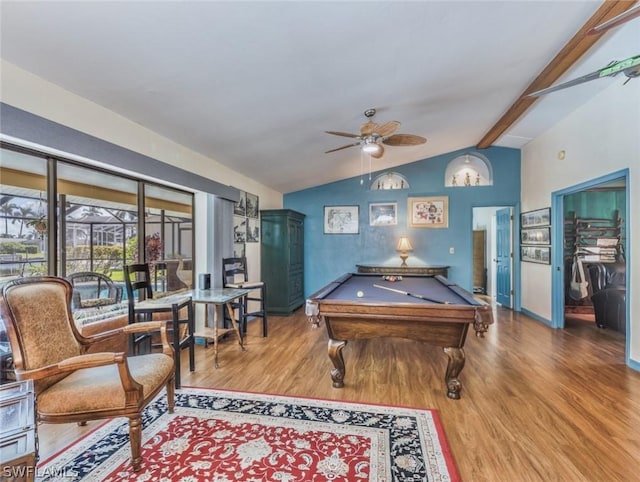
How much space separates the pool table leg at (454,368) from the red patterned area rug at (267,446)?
33cm

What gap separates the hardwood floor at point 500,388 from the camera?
Result: 5.83 feet

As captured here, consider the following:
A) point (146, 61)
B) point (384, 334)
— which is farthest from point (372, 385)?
point (146, 61)

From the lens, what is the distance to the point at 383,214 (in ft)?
20.7

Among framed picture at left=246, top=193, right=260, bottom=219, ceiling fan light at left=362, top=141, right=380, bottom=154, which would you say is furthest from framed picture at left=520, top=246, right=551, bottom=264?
framed picture at left=246, top=193, right=260, bottom=219

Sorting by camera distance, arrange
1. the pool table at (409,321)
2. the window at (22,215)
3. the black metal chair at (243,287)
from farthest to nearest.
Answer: the black metal chair at (243,287), the pool table at (409,321), the window at (22,215)

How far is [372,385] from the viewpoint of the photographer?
2697mm

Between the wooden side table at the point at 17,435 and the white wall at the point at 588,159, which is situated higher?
the white wall at the point at 588,159

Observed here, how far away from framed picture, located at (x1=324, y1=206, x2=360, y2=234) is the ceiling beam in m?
3.00

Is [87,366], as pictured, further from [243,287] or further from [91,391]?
[243,287]

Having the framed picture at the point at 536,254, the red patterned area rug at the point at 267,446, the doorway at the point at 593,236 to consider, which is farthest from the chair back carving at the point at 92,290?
the doorway at the point at 593,236

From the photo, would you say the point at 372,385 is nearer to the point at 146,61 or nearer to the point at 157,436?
the point at 157,436

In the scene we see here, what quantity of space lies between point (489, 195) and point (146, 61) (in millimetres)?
5931

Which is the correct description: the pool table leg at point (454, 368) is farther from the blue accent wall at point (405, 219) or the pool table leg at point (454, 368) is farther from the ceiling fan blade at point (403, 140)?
the blue accent wall at point (405, 219)

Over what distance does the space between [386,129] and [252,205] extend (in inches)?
120
